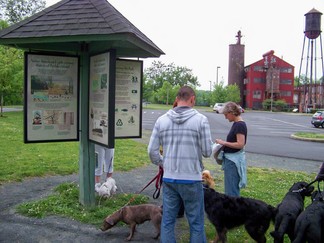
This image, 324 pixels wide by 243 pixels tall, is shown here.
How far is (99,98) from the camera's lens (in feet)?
17.5

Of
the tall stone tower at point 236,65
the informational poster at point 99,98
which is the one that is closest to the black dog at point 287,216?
the informational poster at point 99,98

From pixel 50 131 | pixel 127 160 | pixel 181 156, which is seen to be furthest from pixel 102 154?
pixel 127 160

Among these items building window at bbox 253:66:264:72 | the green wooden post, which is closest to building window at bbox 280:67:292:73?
building window at bbox 253:66:264:72

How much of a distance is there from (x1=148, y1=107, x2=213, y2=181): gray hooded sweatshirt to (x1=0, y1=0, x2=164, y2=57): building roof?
1.56 metres

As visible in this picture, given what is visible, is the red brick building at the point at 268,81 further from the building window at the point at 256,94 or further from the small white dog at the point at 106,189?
the small white dog at the point at 106,189

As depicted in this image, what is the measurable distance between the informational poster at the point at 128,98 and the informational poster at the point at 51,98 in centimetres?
70

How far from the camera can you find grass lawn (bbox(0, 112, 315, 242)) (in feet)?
18.0

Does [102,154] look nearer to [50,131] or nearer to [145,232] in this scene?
[50,131]

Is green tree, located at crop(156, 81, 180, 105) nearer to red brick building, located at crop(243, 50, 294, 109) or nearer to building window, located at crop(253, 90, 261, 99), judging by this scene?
red brick building, located at crop(243, 50, 294, 109)

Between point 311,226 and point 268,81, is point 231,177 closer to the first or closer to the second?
point 311,226

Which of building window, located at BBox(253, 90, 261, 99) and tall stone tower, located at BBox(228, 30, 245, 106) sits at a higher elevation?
tall stone tower, located at BBox(228, 30, 245, 106)

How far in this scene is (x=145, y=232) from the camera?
502 cm

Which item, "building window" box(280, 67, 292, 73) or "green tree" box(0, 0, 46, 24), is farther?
"building window" box(280, 67, 292, 73)

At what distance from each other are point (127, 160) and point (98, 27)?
6254mm
